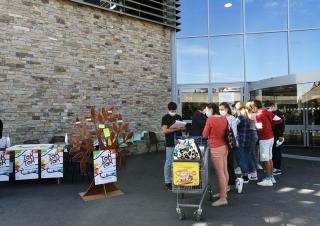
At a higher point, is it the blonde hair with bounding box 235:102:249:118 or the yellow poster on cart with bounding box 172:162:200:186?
the blonde hair with bounding box 235:102:249:118

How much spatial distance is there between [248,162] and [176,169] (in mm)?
2750

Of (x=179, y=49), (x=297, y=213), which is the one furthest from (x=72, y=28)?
(x=297, y=213)

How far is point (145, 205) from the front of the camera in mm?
5375

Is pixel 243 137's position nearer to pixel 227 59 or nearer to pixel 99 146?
pixel 99 146

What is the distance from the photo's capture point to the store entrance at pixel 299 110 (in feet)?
38.6

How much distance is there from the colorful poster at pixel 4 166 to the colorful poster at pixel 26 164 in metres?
0.18

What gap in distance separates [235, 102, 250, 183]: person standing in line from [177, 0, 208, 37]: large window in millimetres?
7942

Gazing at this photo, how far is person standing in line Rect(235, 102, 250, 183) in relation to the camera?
21.5ft

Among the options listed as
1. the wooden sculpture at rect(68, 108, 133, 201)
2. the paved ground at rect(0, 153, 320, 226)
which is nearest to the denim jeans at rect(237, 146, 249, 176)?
the paved ground at rect(0, 153, 320, 226)

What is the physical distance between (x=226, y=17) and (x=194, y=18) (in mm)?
1352

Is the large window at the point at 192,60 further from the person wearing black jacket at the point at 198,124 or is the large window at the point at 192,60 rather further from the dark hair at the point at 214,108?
the dark hair at the point at 214,108

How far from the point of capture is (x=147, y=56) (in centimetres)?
1231

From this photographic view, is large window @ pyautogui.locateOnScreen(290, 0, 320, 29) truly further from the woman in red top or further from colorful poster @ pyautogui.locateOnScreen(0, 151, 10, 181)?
colorful poster @ pyautogui.locateOnScreen(0, 151, 10, 181)

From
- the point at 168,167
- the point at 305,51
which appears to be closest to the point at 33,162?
the point at 168,167
